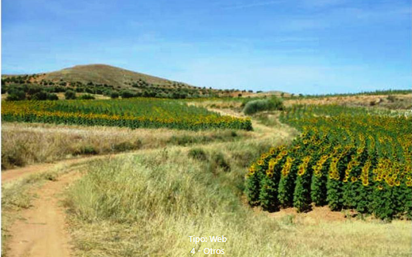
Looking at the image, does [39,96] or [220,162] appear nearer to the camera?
[220,162]

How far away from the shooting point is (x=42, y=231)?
6473mm

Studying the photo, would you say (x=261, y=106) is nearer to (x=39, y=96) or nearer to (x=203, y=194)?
(x=39, y=96)

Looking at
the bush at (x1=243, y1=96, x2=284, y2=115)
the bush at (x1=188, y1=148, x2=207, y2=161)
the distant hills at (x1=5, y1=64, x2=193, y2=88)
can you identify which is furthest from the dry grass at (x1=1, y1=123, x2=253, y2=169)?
the distant hills at (x1=5, y1=64, x2=193, y2=88)

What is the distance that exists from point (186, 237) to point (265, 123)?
104 ft

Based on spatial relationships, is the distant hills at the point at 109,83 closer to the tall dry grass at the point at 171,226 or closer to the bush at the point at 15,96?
the bush at the point at 15,96

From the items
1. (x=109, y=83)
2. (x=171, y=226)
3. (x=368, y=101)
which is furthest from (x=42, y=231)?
(x=109, y=83)

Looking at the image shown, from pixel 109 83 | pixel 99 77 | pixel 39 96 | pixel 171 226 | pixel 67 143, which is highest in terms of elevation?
pixel 99 77

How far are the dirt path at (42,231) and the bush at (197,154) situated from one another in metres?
10.6

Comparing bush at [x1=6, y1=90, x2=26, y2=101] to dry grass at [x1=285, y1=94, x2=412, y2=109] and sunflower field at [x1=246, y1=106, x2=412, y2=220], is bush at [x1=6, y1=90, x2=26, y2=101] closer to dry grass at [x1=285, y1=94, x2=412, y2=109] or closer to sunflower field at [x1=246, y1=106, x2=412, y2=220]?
dry grass at [x1=285, y1=94, x2=412, y2=109]

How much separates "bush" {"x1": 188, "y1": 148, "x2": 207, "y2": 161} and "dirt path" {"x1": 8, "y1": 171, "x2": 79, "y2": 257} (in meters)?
10.6

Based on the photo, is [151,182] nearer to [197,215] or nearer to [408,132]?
[197,215]

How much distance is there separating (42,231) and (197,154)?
43.0ft

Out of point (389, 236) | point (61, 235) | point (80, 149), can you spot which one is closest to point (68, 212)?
point (61, 235)

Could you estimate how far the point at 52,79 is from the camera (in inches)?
3334
